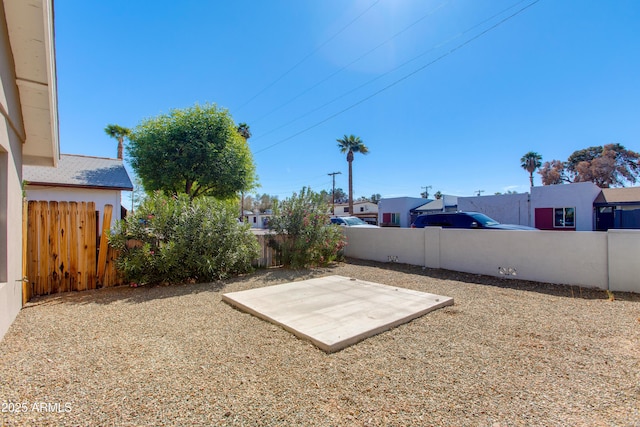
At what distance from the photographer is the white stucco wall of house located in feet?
10.9

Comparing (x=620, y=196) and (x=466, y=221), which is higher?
Result: (x=620, y=196)

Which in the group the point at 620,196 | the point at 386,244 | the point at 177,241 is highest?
the point at 620,196

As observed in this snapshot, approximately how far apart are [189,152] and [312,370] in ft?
37.5

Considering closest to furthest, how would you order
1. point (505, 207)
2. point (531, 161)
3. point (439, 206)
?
point (505, 207) → point (439, 206) → point (531, 161)

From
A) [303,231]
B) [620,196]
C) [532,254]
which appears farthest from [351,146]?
[532,254]

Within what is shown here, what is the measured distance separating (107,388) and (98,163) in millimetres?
13574

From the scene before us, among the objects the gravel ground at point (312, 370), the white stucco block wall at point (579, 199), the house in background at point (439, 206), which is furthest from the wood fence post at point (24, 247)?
the house in background at point (439, 206)

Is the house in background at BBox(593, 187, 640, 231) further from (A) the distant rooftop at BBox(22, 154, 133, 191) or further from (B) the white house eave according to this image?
(A) the distant rooftop at BBox(22, 154, 133, 191)

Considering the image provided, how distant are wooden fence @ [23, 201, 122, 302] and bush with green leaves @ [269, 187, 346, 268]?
4.27m

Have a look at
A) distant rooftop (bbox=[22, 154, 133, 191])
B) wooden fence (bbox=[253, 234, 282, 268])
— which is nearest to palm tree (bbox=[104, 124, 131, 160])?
distant rooftop (bbox=[22, 154, 133, 191])

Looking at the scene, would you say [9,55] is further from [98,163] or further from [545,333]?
[98,163]

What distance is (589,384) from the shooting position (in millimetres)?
2496

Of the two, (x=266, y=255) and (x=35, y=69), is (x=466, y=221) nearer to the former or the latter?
(x=266, y=255)

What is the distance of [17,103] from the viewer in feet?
13.2
